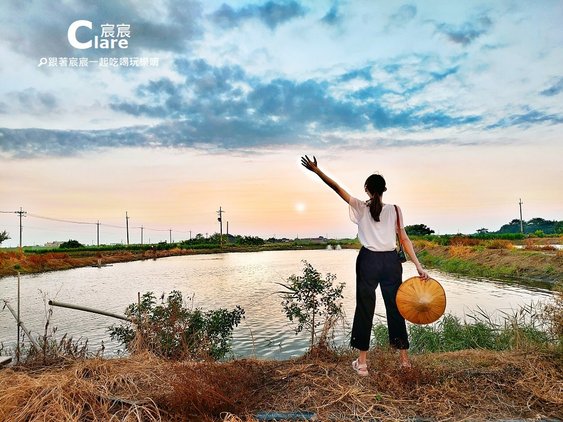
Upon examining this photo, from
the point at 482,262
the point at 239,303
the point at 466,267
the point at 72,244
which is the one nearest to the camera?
the point at 239,303

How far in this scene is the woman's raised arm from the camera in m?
3.55

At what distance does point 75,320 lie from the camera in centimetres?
1174

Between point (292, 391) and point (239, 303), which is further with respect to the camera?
point (239, 303)

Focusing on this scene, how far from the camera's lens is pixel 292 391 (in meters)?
3.29

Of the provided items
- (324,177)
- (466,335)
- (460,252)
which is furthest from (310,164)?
(460,252)

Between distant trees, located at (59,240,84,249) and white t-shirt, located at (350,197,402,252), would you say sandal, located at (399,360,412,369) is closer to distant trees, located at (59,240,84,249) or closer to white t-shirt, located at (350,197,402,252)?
white t-shirt, located at (350,197,402,252)

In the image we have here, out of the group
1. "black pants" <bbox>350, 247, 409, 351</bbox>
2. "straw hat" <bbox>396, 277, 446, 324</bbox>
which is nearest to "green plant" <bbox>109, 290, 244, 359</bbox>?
"black pants" <bbox>350, 247, 409, 351</bbox>

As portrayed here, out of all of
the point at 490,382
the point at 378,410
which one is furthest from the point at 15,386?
the point at 490,382

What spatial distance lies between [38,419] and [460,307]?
11026 mm

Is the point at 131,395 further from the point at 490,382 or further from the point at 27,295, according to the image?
the point at 27,295

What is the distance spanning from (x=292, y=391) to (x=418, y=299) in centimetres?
121

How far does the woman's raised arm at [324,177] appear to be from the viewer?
355cm

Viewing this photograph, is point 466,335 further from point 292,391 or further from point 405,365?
point 292,391

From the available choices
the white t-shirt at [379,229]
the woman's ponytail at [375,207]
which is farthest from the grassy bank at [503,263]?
the woman's ponytail at [375,207]
